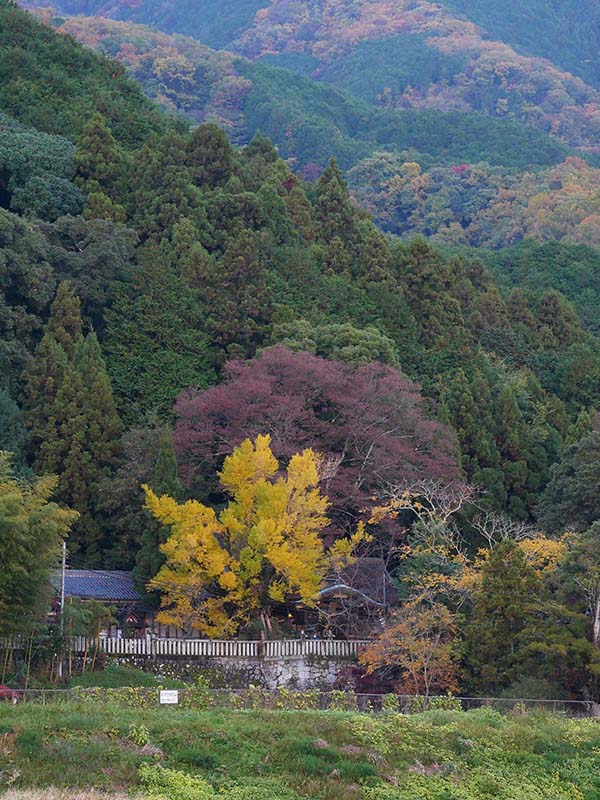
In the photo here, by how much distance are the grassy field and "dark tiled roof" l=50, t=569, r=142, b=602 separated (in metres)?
13.6

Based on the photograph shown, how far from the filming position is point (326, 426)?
4100 centimetres

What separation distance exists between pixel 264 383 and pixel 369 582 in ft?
22.8

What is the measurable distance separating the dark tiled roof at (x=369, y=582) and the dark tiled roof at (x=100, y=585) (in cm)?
524

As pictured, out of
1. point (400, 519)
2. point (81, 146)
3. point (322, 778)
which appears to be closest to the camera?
point (322, 778)

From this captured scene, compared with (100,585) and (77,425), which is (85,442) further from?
(100,585)

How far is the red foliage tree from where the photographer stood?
39938mm

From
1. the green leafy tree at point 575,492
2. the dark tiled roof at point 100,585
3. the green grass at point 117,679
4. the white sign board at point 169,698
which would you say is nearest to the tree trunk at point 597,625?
the green leafy tree at point 575,492

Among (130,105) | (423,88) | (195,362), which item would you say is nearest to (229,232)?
(195,362)

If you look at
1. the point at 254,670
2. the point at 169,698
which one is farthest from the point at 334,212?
the point at 169,698

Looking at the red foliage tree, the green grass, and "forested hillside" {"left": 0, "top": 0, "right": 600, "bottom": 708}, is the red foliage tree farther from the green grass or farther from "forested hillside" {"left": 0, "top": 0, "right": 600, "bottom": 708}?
the green grass

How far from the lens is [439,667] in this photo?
106 ft

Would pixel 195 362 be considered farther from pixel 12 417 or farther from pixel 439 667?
pixel 439 667

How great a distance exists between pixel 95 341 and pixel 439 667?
57.1 feet

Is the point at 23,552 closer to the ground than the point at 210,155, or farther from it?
closer to the ground
